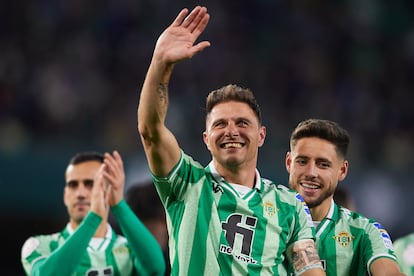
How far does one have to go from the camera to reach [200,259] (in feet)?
13.0

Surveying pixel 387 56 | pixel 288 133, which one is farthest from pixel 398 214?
pixel 387 56

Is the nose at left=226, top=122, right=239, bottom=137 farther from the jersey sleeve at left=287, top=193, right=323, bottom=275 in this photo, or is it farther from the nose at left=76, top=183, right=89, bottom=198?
the nose at left=76, top=183, right=89, bottom=198

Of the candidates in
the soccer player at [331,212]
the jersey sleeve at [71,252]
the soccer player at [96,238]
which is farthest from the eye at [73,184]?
the soccer player at [331,212]

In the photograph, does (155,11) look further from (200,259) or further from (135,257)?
(200,259)

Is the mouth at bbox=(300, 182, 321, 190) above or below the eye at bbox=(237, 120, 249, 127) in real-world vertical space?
below

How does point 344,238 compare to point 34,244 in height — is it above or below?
above

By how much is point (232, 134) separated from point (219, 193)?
30 cm

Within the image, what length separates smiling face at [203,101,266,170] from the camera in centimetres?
413

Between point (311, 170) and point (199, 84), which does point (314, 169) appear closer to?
point (311, 170)

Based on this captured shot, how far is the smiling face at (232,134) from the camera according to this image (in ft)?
13.5

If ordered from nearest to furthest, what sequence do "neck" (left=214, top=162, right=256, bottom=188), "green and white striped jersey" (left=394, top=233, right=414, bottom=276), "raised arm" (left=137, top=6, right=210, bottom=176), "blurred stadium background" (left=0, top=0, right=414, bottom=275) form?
"raised arm" (left=137, top=6, right=210, bottom=176), "neck" (left=214, top=162, right=256, bottom=188), "green and white striped jersey" (left=394, top=233, right=414, bottom=276), "blurred stadium background" (left=0, top=0, right=414, bottom=275)

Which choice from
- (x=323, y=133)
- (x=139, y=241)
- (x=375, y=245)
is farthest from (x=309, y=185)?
(x=139, y=241)

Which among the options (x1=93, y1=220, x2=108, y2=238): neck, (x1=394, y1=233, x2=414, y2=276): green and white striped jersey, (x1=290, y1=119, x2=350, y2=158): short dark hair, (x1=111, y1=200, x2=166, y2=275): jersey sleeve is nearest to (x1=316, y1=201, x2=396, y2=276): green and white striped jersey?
(x1=290, y1=119, x2=350, y2=158): short dark hair

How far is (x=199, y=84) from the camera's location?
11.3m
